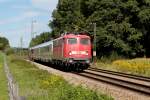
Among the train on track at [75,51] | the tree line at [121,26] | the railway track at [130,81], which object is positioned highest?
the tree line at [121,26]

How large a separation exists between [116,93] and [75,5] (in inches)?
3145

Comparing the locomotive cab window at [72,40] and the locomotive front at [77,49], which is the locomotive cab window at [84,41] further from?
the locomotive cab window at [72,40]

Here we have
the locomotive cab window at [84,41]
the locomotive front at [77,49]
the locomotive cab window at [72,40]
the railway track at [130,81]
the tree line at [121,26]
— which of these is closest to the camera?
the railway track at [130,81]

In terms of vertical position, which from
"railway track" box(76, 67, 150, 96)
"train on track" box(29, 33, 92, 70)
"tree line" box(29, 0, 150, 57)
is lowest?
"railway track" box(76, 67, 150, 96)

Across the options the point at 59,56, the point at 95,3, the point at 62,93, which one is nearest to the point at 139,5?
the point at 95,3

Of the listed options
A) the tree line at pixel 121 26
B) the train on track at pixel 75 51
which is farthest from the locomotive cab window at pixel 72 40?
the tree line at pixel 121 26

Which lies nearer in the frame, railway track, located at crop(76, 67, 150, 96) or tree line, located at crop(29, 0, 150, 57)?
railway track, located at crop(76, 67, 150, 96)

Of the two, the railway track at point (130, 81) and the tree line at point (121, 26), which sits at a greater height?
the tree line at point (121, 26)

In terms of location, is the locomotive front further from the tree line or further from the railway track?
the tree line

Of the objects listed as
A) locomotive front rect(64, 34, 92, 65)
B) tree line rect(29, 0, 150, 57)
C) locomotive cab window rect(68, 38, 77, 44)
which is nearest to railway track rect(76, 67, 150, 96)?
locomotive front rect(64, 34, 92, 65)

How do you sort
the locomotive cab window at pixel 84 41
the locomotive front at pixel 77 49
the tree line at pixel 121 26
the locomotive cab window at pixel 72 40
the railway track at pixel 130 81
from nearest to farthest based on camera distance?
the railway track at pixel 130 81 < the locomotive front at pixel 77 49 < the locomotive cab window at pixel 72 40 < the locomotive cab window at pixel 84 41 < the tree line at pixel 121 26

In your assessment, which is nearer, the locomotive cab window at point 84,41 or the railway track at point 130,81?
the railway track at point 130,81

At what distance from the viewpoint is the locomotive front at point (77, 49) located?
40719 millimetres

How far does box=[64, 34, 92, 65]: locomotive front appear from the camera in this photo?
40719mm
